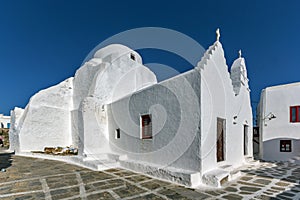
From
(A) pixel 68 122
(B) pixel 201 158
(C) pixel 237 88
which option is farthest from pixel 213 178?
(A) pixel 68 122

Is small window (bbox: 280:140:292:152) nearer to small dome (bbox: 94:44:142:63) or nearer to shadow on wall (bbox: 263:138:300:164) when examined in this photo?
shadow on wall (bbox: 263:138:300:164)

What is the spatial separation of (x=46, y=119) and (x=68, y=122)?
1.45m

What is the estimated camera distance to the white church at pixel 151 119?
5.37m

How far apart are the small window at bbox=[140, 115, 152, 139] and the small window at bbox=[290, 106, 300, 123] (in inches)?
338

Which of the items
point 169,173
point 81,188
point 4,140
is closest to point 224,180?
point 169,173

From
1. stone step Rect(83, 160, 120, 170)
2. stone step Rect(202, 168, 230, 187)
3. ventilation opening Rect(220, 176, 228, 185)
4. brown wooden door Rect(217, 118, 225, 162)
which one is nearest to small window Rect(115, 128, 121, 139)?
stone step Rect(83, 160, 120, 170)

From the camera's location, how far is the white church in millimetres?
5371

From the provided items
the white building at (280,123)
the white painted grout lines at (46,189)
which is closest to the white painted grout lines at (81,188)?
the white painted grout lines at (46,189)

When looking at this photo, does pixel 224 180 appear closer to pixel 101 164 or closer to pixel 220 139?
pixel 220 139

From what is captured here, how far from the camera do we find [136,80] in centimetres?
1170

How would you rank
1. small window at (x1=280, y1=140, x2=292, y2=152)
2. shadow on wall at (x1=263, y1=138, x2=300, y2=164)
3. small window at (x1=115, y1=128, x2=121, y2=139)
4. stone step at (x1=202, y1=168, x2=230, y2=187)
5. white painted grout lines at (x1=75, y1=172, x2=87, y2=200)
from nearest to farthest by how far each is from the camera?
white painted grout lines at (x1=75, y1=172, x2=87, y2=200) → stone step at (x1=202, y1=168, x2=230, y2=187) → small window at (x1=115, y1=128, x2=121, y2=139) → shadow on wall at (x1=263, y1=138, x2=300, y2=164) → small window at (x1=280, y1=140, x2=292, y2=152)

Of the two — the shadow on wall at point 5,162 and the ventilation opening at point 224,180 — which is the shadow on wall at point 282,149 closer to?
the ventilation opening at point 224,180

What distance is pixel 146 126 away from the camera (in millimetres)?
7094

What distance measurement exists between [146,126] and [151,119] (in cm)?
48
